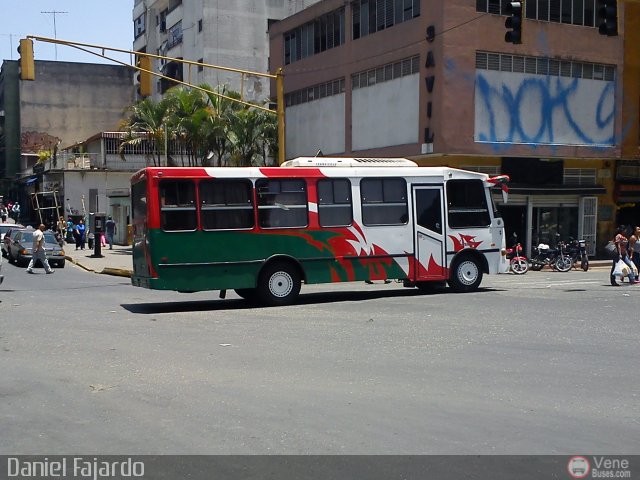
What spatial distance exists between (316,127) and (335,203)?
2158 cm

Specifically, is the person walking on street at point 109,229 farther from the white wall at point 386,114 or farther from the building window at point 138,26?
the building window at point 138,26

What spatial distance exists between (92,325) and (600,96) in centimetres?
2648

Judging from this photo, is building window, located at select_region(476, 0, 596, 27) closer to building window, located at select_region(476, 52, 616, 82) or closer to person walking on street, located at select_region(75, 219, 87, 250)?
building window, located at select_region(476, 52, 616, 82)

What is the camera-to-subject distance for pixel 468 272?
19609mm

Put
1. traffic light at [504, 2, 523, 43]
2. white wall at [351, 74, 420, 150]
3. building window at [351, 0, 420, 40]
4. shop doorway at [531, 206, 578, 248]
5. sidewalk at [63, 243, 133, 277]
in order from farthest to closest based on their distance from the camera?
shop doorway at [531, 206, 578, 248], building window at [351, 0, 420, 40], white wall at [351, 74, 420, 150], sidewalk at [63, 243, 133, 277], traffic light at [504, 2, 523, 43]

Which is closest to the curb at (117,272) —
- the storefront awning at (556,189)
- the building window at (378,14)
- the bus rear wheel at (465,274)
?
the bus rear wheel at (465,274)

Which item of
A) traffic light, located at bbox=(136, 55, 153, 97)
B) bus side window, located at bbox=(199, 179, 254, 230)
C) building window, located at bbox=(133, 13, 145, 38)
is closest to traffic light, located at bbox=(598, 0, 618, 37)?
bus side window, located at bbox=(199, 179, 254, 230)

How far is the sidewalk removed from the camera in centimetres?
2994

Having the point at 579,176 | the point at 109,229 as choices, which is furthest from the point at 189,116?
the point at 579,176

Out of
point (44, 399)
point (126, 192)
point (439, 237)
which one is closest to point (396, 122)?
point (439, 237)

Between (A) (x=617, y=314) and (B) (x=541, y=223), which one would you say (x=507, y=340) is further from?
(B) (x=541, y=223)

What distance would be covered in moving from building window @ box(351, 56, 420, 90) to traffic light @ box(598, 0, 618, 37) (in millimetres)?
14965

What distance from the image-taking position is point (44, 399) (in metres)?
8.16
